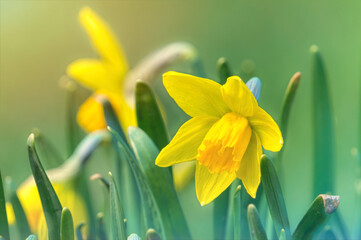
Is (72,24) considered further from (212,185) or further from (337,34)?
(212,185)

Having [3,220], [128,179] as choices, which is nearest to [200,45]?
[128,179]

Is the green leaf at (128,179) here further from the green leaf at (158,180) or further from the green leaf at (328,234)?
the green leaf at (328,234)

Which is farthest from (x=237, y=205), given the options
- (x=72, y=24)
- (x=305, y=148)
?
(x=72, y=24)

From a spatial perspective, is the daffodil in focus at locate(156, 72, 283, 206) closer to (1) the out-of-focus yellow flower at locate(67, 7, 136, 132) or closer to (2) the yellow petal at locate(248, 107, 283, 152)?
(2) the yellow petal at locate(248, 107, 283, 152)

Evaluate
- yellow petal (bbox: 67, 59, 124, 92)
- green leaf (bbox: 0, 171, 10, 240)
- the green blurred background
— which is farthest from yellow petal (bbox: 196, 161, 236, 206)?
the green blurred background

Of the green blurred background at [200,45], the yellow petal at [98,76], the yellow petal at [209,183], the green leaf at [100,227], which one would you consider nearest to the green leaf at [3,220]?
the green leaf at [100,227]
